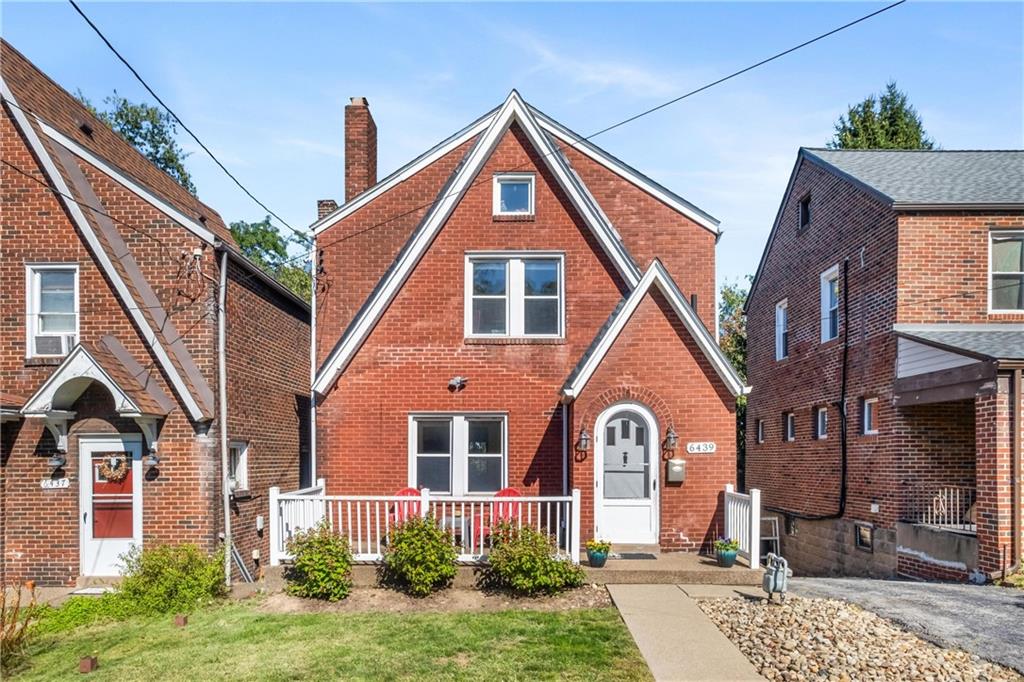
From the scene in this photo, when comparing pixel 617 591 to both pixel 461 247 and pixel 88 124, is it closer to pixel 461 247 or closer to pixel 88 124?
pixel 461 247

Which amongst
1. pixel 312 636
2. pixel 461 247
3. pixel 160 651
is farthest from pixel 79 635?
pixel 461 247

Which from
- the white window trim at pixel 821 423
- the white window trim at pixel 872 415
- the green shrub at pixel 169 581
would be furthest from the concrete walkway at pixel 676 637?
the white window trim at pixel 821 423

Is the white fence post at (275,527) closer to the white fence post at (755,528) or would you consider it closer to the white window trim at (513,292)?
the white window trim at (513,292)

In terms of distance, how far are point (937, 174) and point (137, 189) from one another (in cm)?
1563

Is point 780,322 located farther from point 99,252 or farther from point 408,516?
point 99,252

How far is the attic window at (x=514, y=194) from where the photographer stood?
1427 centimetres

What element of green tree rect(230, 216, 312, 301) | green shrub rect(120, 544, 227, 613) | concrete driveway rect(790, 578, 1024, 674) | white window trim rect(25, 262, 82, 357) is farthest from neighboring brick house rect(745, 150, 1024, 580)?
green tree rect(230, 216, 312, 301)

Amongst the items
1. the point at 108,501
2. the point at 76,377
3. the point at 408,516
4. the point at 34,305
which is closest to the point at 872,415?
the point at 408,516

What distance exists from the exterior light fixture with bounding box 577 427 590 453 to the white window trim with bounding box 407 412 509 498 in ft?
6.56

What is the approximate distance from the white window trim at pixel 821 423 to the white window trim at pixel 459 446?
854 centimetres

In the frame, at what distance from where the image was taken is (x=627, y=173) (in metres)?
15.0

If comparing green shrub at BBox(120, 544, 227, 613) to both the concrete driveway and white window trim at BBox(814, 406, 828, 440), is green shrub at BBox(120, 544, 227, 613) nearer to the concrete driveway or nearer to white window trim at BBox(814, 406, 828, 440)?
the concrete driveway

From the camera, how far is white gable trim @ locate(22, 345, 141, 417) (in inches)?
458

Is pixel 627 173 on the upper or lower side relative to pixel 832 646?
upper
